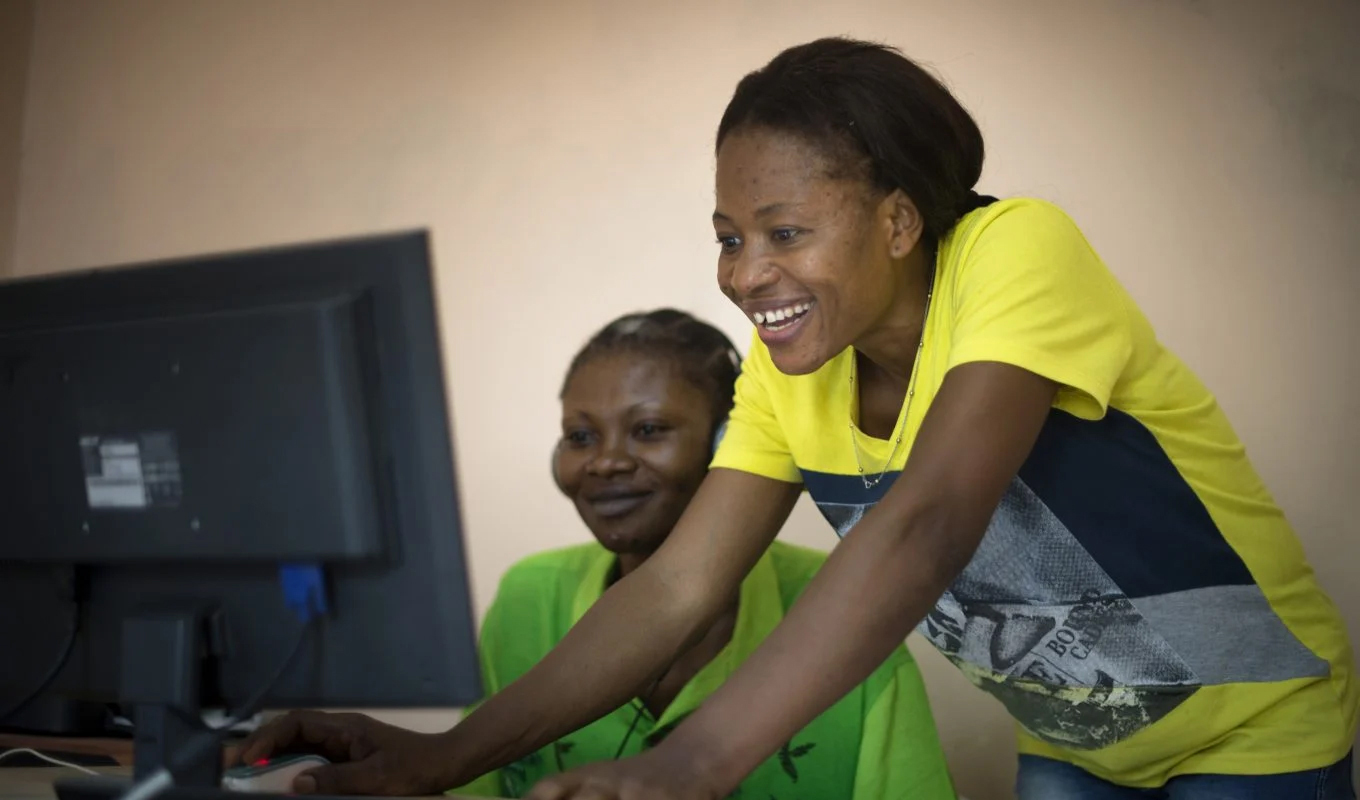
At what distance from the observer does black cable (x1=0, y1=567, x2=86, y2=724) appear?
38.0 inches

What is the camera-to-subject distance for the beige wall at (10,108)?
321 centimetres

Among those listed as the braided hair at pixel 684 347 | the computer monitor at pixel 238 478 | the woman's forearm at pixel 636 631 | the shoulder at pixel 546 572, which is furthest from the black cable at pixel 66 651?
the braided hair at pixel 684 347

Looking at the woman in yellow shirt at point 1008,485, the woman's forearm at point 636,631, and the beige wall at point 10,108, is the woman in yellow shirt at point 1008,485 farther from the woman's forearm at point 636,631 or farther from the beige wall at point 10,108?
the beige wall at point 10,108

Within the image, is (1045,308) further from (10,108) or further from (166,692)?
(10,108)

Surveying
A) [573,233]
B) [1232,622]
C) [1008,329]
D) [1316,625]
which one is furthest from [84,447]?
[573,233]

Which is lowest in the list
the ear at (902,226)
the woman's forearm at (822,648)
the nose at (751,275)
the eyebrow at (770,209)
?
the woman's forearm at (822,648)

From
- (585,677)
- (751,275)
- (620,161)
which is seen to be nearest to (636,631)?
(585,677)

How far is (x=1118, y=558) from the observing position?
1230mm

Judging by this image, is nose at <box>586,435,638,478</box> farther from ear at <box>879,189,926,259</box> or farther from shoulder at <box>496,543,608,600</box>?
ear at <box>879,189,926,259</box>

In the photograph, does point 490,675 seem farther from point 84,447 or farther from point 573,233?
point 573,233

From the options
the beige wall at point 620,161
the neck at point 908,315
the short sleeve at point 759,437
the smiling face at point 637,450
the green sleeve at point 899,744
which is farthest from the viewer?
the beige wall at point 620,161

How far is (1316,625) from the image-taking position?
132 centimetres

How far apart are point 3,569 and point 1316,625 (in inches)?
46.1

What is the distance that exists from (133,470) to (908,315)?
27.1 inches
